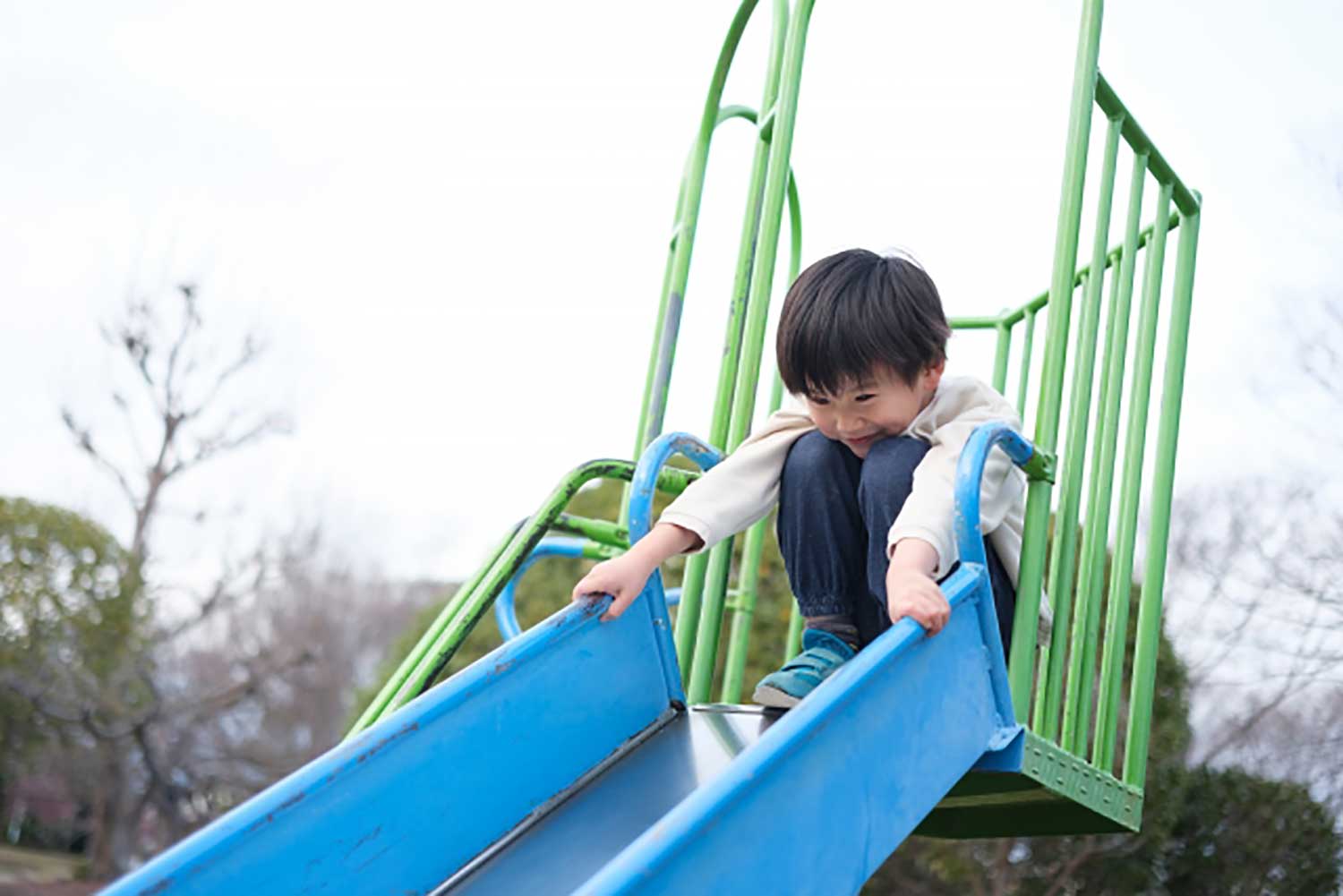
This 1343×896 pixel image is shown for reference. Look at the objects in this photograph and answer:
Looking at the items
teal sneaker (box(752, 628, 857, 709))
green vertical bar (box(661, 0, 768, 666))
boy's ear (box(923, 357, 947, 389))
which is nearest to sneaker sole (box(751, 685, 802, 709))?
teal sneaker (box(752, 628, 857, 709))

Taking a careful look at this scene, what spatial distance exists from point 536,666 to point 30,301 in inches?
400

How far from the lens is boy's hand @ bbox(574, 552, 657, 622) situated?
5.81 ft

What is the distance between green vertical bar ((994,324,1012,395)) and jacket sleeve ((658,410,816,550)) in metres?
1.14

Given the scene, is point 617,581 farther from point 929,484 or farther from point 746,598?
point 746,598

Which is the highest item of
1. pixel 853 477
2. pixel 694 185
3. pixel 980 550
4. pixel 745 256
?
pixel 694 185

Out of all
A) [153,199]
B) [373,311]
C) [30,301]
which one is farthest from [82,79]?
[373,311]

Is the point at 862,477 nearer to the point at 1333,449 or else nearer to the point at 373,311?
the point at 1333,449

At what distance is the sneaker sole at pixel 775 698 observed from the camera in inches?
70.1

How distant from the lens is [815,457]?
1.91 m

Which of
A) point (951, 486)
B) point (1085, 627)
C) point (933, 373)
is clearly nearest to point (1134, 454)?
point (1085, 627)

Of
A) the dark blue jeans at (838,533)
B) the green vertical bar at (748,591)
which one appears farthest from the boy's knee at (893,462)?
the green vertical bar at (748,591)

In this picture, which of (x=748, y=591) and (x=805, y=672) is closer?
(x=805, y=672)

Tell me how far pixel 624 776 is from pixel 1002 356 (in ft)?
5.53

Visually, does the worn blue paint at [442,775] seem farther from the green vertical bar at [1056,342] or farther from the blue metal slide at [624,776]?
the green vertical bar at [1056,342]
